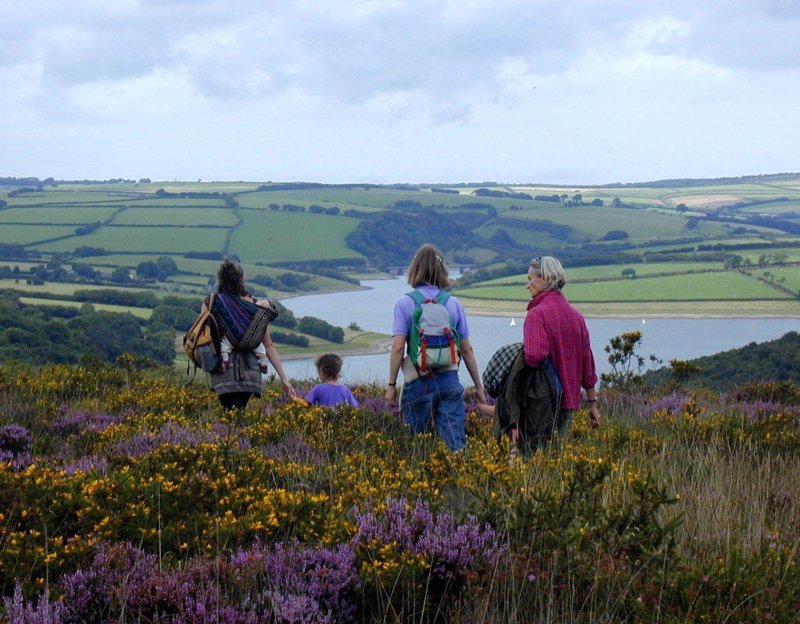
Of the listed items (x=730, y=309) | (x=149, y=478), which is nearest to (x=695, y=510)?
(x=149, y=478)

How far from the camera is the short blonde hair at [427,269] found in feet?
24.4

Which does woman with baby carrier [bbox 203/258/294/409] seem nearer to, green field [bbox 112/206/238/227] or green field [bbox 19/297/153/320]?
green field [bbox 19/297/153/320]

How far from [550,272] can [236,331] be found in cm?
280

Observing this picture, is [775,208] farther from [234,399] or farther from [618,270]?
[234,399]

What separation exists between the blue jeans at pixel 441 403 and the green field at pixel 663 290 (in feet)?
209

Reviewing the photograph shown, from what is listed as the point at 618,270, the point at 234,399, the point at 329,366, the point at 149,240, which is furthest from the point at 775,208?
the point at 234,399

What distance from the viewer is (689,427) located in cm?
805

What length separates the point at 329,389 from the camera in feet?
28.6

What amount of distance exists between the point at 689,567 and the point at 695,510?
123 cm

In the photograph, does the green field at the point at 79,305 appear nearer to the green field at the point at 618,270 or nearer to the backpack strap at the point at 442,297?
the green field at the point at 618,270

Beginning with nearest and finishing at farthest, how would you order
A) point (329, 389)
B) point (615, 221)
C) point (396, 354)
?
point (396, 354) → point (329, 389) → point (615, 221)

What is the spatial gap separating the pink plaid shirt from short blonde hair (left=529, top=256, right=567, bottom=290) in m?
0.06

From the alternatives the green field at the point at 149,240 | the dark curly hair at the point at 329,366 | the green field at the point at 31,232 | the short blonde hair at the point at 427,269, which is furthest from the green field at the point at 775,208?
the short blonde hair at the point at 427,269

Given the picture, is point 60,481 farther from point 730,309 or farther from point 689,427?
point 730,309
